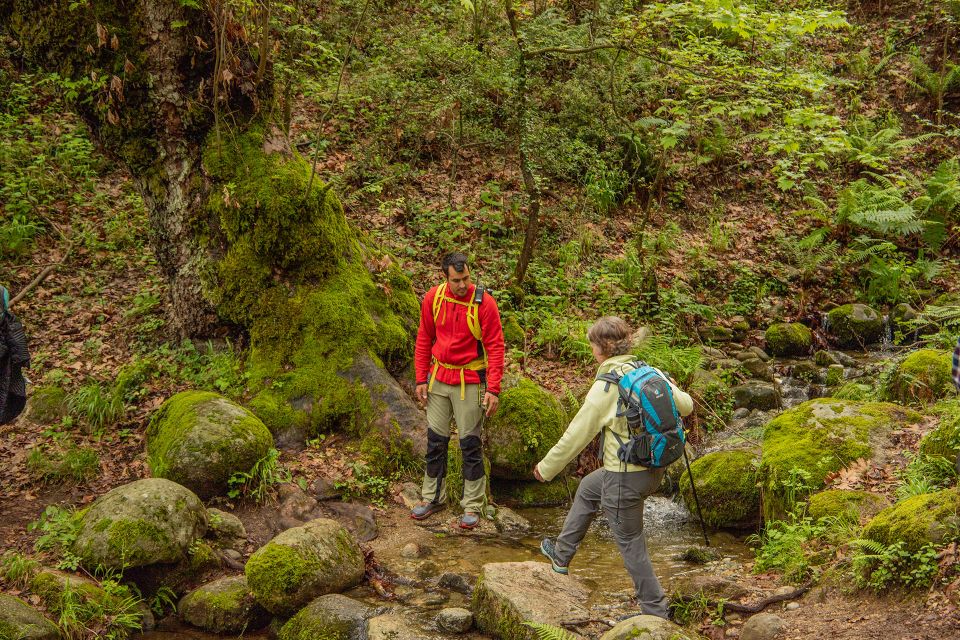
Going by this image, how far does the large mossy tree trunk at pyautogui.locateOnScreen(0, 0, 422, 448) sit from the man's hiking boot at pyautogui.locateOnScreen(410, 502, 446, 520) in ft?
3.38

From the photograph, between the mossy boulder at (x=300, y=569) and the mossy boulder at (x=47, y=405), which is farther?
the mossy boulder at (x=47, y=405)

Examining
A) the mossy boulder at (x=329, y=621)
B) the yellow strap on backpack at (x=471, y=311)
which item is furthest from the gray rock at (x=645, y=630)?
the yellow strap on backpack at (x=471, y=311)

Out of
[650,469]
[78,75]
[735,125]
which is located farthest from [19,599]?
[735,125]

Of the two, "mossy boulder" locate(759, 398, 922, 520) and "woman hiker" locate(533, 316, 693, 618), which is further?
"mossy boulder" locate(759, 398, 922, 520)

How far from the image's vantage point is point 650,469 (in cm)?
435

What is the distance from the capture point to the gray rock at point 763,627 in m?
4.05

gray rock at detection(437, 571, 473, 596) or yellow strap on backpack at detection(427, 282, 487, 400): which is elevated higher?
yellow strap on backpack at detection(427, 282, 487, 400)

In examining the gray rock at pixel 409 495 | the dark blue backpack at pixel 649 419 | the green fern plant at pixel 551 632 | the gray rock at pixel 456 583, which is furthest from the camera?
the gray rock at pixel 409 495

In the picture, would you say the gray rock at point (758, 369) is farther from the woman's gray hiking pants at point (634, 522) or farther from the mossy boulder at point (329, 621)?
the mossy boulder at point (329, 621)

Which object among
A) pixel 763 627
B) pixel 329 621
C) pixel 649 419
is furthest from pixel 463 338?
pixel 763 627

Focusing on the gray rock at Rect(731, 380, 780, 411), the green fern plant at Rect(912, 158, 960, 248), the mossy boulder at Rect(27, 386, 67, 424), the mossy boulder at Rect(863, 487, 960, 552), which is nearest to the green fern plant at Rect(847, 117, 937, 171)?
the green fern plant at Rect(912, 158, 960, 248)

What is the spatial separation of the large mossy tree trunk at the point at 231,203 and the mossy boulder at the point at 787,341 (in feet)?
22.7

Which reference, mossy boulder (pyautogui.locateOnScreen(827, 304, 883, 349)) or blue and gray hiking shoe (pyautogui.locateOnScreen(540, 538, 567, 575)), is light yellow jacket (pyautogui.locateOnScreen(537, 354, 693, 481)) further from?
mossy boulder (pyautogui.locateOnScreen(827, 304, 883, 349))

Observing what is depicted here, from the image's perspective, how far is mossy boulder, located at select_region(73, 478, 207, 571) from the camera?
196 inches
